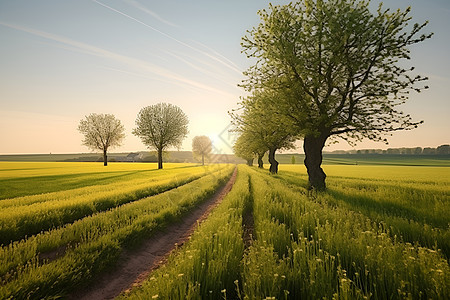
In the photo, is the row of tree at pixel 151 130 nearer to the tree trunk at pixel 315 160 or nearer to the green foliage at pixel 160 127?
the green foliage at pixel 160 127

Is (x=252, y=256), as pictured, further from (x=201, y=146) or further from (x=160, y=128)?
(x=201, y=146)

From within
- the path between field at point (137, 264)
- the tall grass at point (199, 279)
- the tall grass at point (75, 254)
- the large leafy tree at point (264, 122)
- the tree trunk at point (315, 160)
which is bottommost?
the path between field at point (137, 264)

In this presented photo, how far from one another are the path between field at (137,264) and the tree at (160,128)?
49.2m

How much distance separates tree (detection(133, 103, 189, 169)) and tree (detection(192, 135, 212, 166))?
5753 centimetres

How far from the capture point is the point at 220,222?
6754 millimetres

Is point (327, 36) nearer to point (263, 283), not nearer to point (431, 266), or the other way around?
point (431, 266)

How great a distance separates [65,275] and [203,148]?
112 m

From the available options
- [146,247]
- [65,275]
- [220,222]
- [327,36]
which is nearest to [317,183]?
[327,36]

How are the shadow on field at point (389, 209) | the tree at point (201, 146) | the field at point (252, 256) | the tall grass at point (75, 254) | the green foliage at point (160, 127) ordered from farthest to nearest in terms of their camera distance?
the tree at point (201, 146)
the green foliage at point (160, 127)
the shadow on field at point (389, 209)
the tall grass at point (75, 254)
the field at point (252, 256)

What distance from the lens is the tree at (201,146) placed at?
11588 cm


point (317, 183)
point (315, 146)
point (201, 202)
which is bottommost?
point (201, 202)

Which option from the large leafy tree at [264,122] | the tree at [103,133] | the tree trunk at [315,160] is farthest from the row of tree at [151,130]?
the tree trunk at [315,160]

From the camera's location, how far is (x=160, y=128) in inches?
2215

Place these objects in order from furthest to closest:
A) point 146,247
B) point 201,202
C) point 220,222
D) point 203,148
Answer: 1. point 203,148
2. point 201,202
3. point 146,247
4. point 220,222
